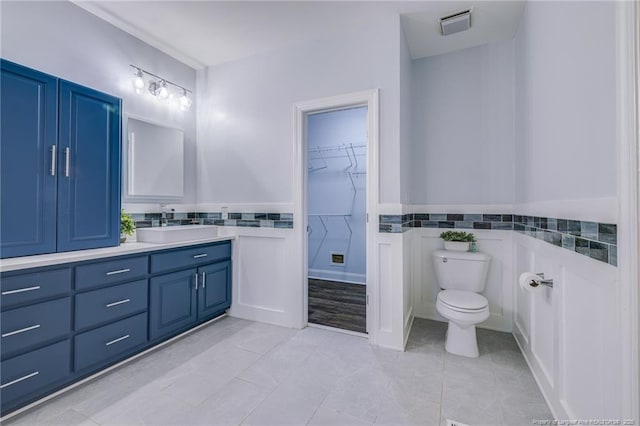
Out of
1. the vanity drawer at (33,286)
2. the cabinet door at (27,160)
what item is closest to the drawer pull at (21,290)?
the vanity drawer at (33,286)

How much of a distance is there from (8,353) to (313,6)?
2.82m

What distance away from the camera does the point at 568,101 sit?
133 cm

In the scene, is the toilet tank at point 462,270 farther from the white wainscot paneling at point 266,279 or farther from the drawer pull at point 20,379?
the drawer pull at point 20,379

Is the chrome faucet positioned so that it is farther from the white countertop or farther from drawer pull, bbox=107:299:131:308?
drawer pull, bbox=107:299:131:308

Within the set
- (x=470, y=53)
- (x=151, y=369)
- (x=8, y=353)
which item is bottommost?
(x=151, y=369)

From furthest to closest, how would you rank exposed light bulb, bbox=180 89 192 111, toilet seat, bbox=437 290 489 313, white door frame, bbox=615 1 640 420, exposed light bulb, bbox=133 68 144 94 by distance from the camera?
exposed light bulb, bbox=180 89 192 111
exposed light bulb, bbox=133 68 144 94
toilet seat, bbox=437 290 489 313
white door frame, bbox=615 1 640 420

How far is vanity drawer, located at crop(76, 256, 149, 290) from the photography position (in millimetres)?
1699

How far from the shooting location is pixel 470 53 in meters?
2.64

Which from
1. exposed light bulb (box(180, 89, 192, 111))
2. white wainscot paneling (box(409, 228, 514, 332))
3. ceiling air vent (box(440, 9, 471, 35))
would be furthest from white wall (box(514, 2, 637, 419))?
exposed light bulb (box(180, 89, 192, 111))

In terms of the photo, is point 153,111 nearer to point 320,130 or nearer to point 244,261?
point 244,261

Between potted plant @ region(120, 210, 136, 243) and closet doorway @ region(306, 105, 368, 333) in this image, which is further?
closet doorway @ region(306, 105, 368, 333)

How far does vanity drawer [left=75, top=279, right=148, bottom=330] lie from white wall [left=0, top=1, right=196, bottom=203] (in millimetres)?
1446

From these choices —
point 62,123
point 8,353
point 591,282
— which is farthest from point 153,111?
point 591,282

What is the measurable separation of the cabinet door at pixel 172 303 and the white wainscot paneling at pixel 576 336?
250cm
